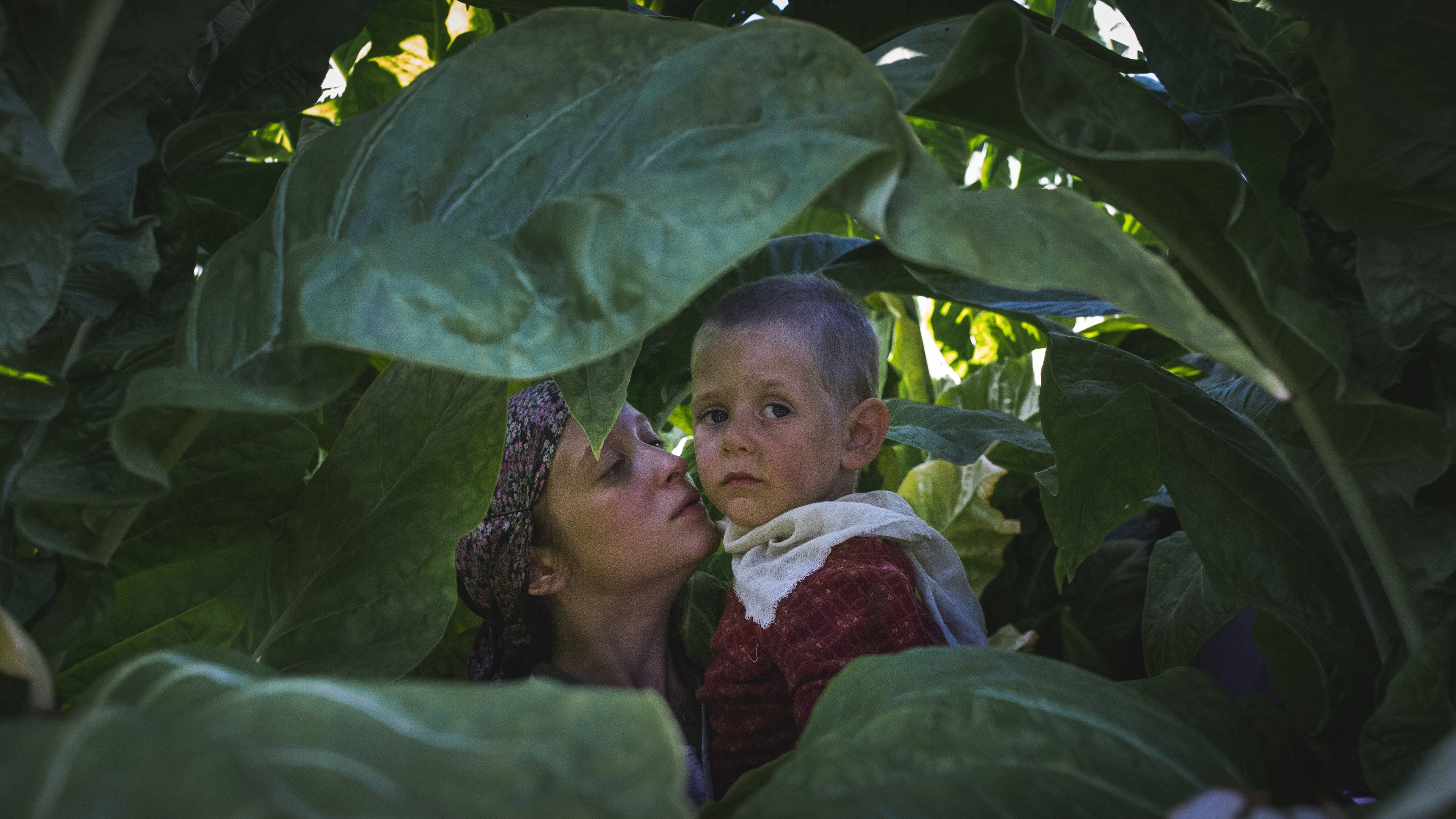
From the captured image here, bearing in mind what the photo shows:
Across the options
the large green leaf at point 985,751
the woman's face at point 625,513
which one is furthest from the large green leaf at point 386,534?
the woman's face at point 625,513

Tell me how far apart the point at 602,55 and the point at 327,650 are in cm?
41

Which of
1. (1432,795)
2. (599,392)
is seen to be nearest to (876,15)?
(599,392)

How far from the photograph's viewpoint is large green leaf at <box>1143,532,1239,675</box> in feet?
2.78

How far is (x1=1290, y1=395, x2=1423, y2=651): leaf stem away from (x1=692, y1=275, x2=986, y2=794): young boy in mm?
372

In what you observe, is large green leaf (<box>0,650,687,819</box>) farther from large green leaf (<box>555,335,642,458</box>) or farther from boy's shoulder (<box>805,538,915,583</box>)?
boy's shoulder (<box>805,538,915,583</box>)

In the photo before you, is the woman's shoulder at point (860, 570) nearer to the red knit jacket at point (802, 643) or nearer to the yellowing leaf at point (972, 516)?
the red knit jacket at point (802, 643)

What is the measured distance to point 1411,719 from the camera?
0.50 metres

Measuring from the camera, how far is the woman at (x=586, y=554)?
3.64 ft

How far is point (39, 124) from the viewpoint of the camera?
1.68ft

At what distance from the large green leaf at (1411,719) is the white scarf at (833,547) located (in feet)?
1.40

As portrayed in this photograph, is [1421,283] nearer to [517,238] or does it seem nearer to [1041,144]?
[1041,144]

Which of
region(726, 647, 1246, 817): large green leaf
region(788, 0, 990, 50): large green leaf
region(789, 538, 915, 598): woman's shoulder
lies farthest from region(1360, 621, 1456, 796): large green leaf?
region(788, 0, 990, 50): large green leaf

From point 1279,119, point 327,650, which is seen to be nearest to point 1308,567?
point 1279,119

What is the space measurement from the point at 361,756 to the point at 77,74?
17.1 inches
